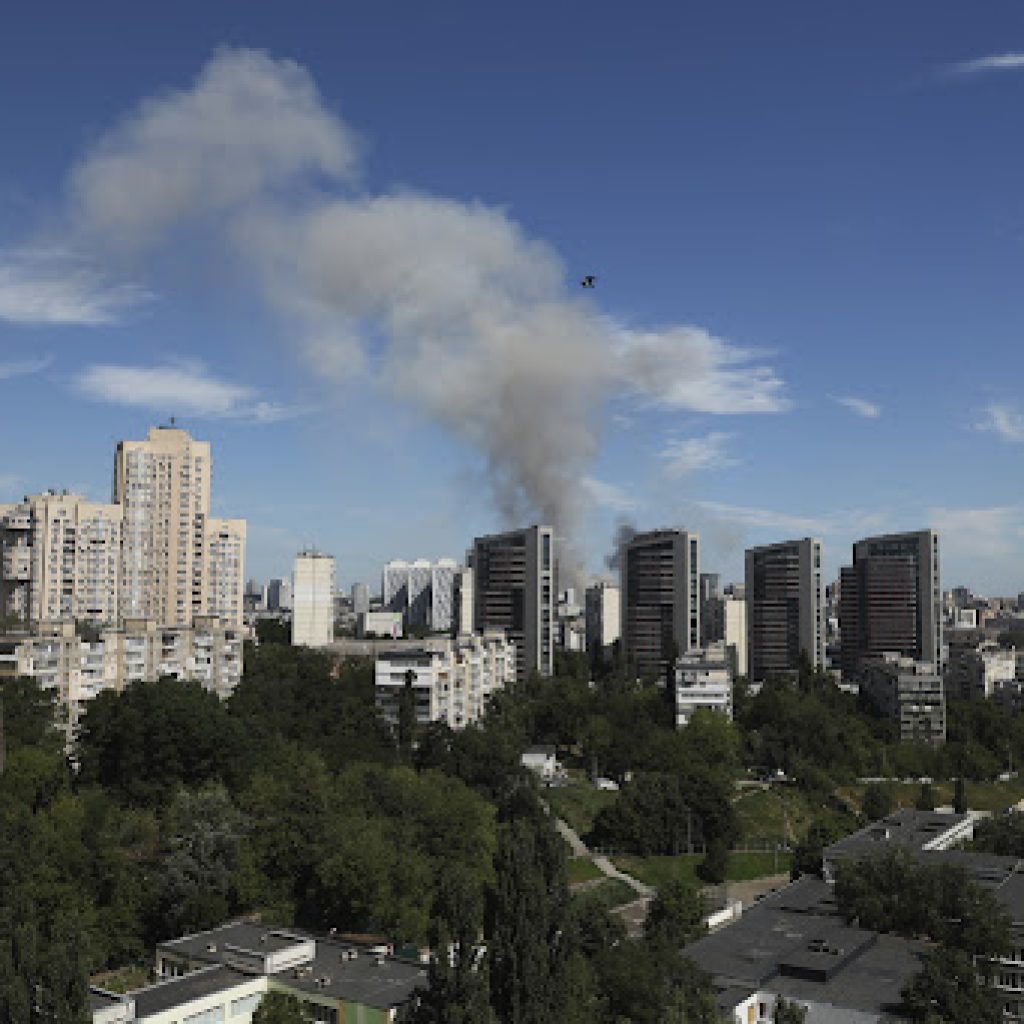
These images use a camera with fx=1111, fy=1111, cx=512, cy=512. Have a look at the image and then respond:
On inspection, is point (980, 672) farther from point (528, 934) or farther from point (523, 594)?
point (528, 934)

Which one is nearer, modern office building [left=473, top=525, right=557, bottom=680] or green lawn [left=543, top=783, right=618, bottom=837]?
green lawn [left=543, top=783, right=618, bottom=837]

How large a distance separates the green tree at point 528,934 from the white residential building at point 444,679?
26.9 metres

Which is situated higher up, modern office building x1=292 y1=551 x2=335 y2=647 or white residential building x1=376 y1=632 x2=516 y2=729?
modern office building x1=292 y1=551 x2=335 y2=647

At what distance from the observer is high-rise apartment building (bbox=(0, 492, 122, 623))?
54.6 metres

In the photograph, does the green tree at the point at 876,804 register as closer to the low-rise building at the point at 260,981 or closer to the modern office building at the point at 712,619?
the low-rise building at the point at 260,981

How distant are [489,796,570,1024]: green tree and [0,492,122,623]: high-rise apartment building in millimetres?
42416

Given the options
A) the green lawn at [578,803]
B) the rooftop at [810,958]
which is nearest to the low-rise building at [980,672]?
the green lawn at [578,803]

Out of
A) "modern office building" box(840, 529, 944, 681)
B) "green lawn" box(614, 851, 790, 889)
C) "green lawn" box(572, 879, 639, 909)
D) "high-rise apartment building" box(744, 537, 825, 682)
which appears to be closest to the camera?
"green lawn" box(572, 879, 639, 909)

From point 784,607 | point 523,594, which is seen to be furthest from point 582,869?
point 784,607

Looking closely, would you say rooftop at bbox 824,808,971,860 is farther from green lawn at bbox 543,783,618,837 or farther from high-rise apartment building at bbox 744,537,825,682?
high-rise apartment building at bbox 744,537,825,682

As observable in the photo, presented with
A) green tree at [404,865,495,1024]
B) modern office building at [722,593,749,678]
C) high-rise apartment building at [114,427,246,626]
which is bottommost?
green tree at [404,865,495,1024]

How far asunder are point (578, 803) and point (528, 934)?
952 inches

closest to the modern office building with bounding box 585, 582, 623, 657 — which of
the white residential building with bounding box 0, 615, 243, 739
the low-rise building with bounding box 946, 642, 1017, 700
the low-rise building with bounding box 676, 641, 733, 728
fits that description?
the low-rise building with bounding box 946, 642, 1017, 700

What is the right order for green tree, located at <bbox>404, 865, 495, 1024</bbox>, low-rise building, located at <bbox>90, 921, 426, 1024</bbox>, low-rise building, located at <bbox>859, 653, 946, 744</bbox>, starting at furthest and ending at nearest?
low-rise building, located at <bbox>859, 653, 946, 744</bbox> < low-rise building, located at <bbox>90, 921, 426, 1024</bbox> < green tree, located at <bbox>404, 865, 495, 1024</bbox>
